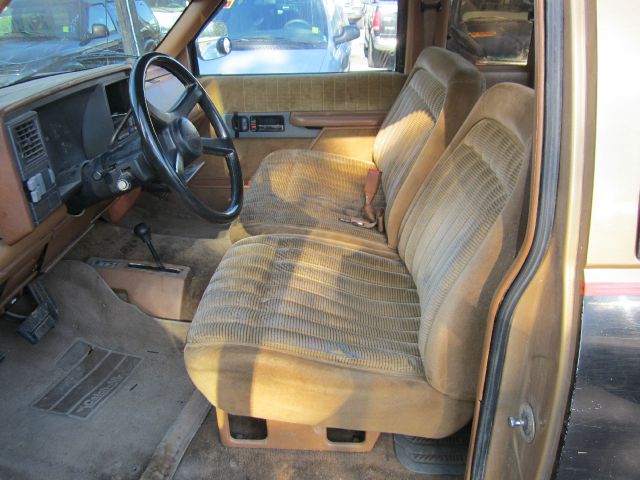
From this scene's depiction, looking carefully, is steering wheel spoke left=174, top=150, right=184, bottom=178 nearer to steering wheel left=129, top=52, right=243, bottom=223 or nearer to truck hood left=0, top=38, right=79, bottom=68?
steering wheel left=129, top=52, right=243, bottom=223

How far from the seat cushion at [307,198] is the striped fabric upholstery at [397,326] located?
431 millimetres

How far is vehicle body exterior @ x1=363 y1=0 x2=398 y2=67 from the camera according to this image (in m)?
2.63

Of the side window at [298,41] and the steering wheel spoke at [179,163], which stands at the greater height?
the side window at [298,41]

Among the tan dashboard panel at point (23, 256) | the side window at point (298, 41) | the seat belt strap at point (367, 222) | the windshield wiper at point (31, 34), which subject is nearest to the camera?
the tan dashboard panel at point (23, 256)

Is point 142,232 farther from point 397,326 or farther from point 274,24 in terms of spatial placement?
point 274,24

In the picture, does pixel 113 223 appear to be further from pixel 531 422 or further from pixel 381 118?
pixel 531 422

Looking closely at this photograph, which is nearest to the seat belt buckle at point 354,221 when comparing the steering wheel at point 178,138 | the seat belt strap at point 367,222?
the seat belt strap at point 367,222

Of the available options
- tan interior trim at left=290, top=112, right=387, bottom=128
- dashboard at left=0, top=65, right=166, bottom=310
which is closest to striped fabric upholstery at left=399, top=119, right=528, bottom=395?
dashboard at left=0, top=65, right=166, bottom=310

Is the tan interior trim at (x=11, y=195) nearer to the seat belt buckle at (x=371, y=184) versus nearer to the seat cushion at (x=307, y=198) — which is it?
the seat cushion at (x=307, y=198)

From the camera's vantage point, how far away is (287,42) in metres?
2.80

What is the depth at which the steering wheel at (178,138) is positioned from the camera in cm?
137

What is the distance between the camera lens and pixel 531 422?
92cm

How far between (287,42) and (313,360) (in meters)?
2.04

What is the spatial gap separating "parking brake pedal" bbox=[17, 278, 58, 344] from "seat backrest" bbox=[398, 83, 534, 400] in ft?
4.34
